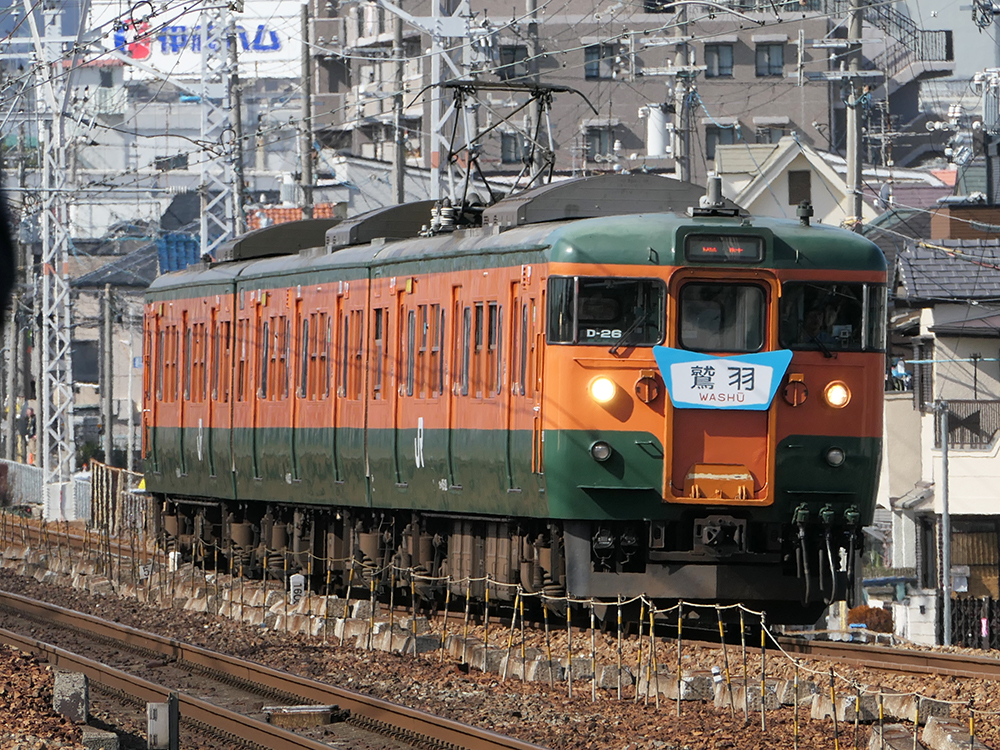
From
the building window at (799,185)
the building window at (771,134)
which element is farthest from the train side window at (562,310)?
the building window at (771,134)

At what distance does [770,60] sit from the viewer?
65125 mm

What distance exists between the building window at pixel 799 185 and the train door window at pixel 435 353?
31.9m

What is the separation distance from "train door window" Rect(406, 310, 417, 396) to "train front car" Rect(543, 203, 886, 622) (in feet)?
8.56

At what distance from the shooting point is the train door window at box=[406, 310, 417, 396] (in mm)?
14698

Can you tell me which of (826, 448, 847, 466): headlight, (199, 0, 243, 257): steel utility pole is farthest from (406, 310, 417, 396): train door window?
(199, 0, 243, 257): steel utility pole

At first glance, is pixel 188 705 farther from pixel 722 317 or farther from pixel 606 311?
pixel 722 317

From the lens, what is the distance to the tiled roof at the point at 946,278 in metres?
28.1

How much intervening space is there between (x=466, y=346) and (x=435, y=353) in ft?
2.02

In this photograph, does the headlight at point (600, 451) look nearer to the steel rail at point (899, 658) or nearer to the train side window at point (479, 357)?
the train side window at point (479, 357)

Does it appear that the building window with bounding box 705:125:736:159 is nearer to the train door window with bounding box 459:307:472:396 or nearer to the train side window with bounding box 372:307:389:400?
the train side window with bounding box 372:307:389:400

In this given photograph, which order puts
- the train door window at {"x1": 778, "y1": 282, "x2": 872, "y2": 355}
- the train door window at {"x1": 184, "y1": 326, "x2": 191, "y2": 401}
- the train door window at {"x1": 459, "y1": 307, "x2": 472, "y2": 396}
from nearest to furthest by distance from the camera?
the train door window at {"x1": 778, "y1": 282, "x2": 872, "y2": 355}
the train door window at {"x1": 459, "y1": 307, "x2": 472, "y2": 396}
the train door window at {"x1": 184, "y1": 326, "x2": 191, "y2": 401}

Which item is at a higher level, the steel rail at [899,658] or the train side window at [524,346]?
the train side window at [524,346]

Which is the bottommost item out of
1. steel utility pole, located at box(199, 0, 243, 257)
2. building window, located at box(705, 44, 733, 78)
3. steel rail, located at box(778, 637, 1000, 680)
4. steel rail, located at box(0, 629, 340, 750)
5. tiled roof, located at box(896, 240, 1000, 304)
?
steel rail, located at box(0, 629, 340, 750)

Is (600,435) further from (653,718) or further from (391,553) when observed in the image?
(391,553)
